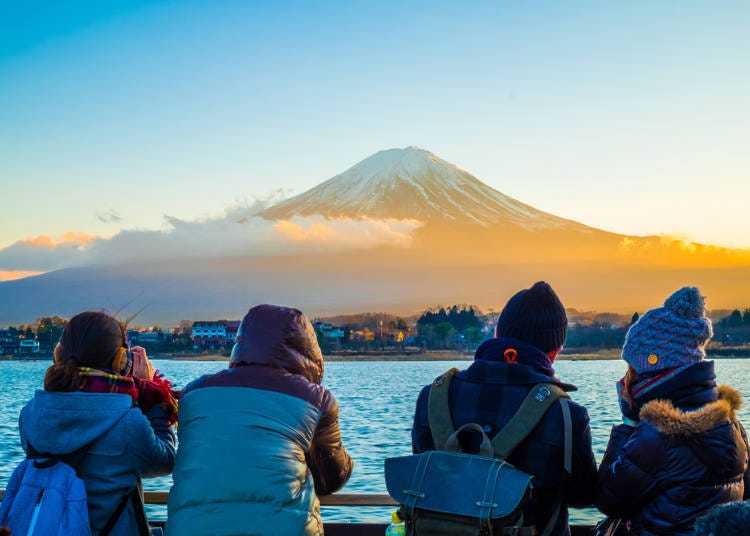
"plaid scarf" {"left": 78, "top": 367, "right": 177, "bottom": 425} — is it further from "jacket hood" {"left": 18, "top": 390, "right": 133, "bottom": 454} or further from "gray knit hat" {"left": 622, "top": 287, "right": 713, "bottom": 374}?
"gray knit hat" {"left": 622, "top": 287, "right": 713, "bottom": 374}

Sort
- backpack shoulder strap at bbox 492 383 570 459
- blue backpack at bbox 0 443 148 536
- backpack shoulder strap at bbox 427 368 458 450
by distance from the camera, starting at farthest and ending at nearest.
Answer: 1. blue backpack at bbox 0 443 148 536
2. backpack shoulder strap at bbox 427 368 458 450
3. backpack shoulder strap at bbox 492 383 570 459

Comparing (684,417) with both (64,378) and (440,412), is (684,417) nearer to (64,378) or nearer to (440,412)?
(440,412)

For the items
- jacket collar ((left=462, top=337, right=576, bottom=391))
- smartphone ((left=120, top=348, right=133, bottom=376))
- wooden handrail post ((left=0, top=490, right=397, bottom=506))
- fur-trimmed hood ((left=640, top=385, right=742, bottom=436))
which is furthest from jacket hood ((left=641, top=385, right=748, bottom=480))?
smartphone ((left=120, top=348, right=133, bottom=376))

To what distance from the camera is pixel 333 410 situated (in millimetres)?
3395

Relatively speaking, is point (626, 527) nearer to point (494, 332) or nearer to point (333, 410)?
point (494, 332)

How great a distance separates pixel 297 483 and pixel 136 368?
0.89 meters

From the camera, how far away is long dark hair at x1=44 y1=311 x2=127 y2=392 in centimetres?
337

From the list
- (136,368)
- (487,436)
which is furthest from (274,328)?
(487,436)

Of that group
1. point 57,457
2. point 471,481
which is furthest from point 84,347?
point 471,481

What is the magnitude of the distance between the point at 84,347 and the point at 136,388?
27cm

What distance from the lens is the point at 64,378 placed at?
3352 mm

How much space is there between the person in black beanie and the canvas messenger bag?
0.03 metres

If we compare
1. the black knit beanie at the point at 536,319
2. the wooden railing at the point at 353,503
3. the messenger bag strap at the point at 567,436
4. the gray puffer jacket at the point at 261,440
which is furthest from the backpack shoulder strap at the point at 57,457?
the messenger bag strap at the point at 567,436

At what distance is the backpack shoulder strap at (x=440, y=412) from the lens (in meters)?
2.99
